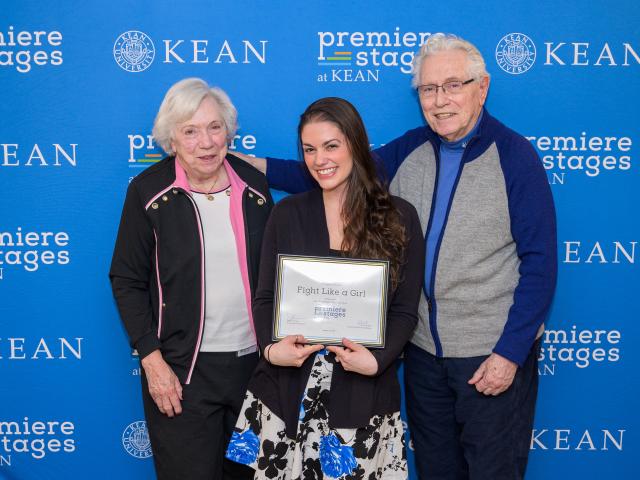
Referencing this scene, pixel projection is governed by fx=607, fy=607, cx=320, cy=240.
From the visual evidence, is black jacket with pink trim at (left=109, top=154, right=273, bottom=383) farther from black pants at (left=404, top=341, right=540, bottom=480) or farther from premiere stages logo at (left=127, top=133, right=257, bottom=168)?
black pants at (left=404, top=341, right=540, bottom=480)

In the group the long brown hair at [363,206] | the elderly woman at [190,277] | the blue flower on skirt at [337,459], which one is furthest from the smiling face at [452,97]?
the blue flower on skirt at [337,459]

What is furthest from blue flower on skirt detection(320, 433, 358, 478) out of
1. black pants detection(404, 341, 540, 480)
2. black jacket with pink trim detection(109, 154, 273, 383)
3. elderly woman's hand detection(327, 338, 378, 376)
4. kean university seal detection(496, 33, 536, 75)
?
kean university seal detection(496, 33, 536, 75)

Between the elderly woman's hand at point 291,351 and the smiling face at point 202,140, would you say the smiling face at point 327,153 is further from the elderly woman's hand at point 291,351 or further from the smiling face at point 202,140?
the elderly woman's hand at point 291,351

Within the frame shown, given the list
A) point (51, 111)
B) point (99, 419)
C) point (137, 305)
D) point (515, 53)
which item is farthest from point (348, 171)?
point (99, 419)

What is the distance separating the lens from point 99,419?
2.77 meters

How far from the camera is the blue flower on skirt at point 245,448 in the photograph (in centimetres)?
196

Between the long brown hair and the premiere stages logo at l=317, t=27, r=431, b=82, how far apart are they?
659mm

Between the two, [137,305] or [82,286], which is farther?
[82,286]

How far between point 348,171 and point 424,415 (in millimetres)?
979

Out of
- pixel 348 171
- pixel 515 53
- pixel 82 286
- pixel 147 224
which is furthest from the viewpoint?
pixel 82 286

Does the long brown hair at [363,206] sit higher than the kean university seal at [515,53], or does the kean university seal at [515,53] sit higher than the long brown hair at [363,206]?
the kean university seal at [515,53]

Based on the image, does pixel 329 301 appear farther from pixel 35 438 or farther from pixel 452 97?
pixel 35 438

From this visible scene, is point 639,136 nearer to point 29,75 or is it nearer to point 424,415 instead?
point 424,415

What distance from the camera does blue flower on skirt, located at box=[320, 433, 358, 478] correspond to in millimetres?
1871
